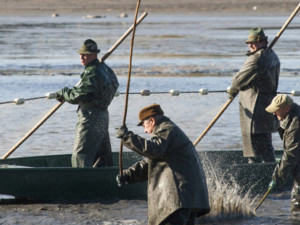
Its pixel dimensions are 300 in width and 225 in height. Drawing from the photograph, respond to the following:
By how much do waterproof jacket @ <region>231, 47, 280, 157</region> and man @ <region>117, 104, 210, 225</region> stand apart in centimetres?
359

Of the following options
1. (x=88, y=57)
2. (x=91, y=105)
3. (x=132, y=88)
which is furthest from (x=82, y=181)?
(x=132, y=88)

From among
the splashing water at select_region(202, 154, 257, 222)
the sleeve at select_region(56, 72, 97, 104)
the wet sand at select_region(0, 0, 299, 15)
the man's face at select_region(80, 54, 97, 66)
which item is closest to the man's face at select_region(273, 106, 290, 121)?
the splashing water at select_region(202, 154, 257, 222)

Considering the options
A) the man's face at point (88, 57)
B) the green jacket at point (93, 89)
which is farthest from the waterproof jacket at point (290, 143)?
the man's face at point (88, 57)

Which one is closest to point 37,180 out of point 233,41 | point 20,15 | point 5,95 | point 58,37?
point 5,95

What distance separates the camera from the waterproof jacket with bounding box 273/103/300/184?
25.3ft

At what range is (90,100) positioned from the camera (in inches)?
353

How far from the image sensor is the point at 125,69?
77.6 feet

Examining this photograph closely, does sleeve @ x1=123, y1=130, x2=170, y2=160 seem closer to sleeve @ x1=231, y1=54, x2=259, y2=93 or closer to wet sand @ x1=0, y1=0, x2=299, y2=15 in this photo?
sleeve @ x1=231, y1=54, x2=259, y2=93

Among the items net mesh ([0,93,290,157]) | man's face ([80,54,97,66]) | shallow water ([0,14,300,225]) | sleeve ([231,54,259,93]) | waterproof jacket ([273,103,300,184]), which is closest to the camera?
waterproof jacket ([273,103,300,184])

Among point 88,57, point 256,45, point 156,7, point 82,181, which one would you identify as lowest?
point 82,181

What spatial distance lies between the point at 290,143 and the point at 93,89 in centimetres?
228

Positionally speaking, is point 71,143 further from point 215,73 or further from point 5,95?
point 215,73

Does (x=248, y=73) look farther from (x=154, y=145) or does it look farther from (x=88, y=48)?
(x=154, y=145)

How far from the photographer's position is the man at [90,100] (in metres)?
8.94
